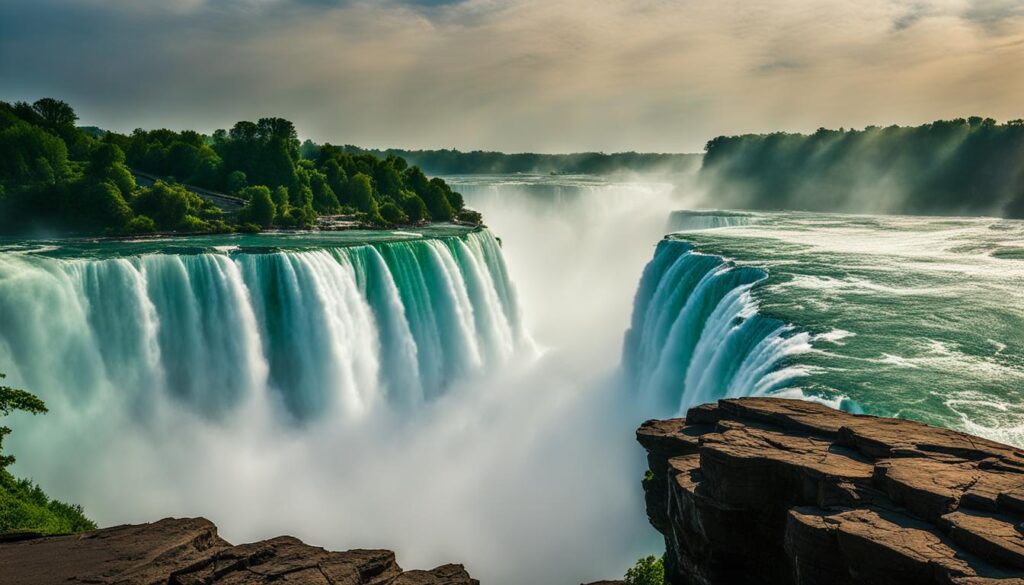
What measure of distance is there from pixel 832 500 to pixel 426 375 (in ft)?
69.6

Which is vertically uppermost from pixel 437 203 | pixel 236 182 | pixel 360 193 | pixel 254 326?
pixel 236 182

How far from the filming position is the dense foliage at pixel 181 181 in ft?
107

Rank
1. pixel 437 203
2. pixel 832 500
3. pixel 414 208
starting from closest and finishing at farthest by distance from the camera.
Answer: pixel 832 500, pixel 414 208, pixel 437 203

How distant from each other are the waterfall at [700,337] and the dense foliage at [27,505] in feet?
39.0

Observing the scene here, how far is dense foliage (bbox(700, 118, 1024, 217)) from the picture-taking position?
62750mm

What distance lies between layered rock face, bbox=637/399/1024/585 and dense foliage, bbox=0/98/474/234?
29.2 m

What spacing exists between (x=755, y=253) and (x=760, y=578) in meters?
22.5

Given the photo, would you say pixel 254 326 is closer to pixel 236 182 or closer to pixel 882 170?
pixel 236 182

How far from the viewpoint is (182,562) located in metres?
8.34

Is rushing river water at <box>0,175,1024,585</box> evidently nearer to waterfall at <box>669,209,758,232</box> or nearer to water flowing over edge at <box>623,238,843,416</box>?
water flowing over edge at <box>623,238,843,416</box>

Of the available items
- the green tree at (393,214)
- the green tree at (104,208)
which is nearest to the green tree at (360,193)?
the green tree at (393,214)

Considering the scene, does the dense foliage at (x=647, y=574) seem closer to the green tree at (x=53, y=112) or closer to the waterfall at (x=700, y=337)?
the waterfall at (x=700, y=337)

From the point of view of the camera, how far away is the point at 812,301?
2038 centimetres

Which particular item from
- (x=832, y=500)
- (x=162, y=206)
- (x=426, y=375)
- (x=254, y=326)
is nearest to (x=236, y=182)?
(x=162, y=206)
